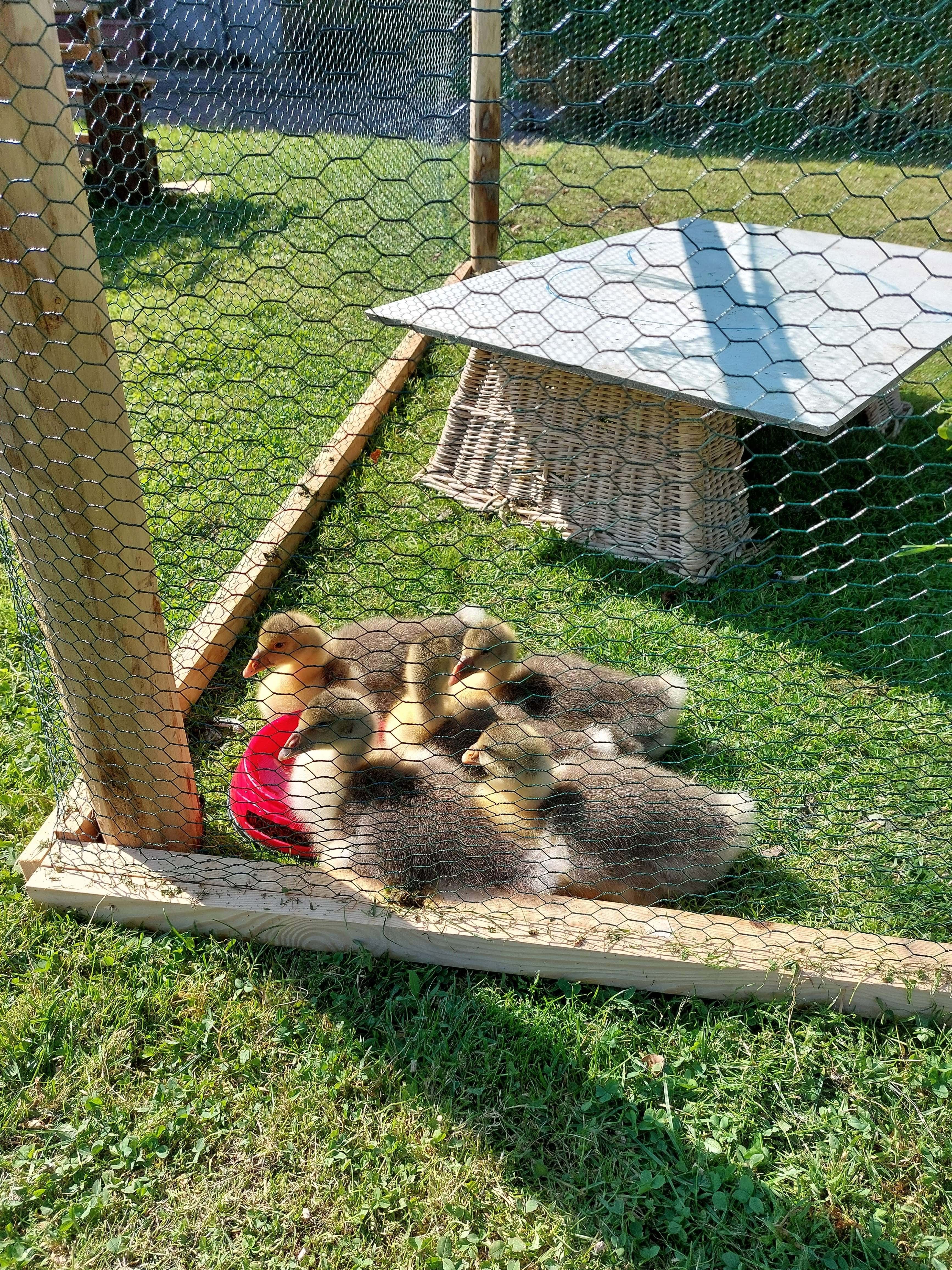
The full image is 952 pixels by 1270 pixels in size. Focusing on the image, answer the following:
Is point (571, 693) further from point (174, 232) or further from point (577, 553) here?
point (174, 232)

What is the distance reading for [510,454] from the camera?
375 cm

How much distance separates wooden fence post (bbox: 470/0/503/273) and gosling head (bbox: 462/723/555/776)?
2198 mm

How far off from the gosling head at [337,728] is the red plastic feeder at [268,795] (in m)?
0.10

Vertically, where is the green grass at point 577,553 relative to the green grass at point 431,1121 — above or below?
below

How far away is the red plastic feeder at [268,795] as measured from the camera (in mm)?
2436

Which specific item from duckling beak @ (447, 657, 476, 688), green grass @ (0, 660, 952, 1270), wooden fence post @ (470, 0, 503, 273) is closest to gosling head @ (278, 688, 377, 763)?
duckling beak @ (447, 657, 476, 688)

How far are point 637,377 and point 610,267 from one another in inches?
44.5

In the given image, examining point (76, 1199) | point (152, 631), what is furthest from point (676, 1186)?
point (152, 631)

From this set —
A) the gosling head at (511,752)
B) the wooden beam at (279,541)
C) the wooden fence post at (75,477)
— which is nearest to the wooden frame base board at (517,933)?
the wooden fence post at (75,477)

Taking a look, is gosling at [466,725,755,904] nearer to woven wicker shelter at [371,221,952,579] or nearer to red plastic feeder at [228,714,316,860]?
red plastic feeder at [228,714,316,860]

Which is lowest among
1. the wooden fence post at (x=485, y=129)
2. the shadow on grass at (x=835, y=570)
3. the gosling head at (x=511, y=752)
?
the shadow on grass at (x=835, y=570)

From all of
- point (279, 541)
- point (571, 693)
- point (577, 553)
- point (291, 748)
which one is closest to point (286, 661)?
point (291, 748)

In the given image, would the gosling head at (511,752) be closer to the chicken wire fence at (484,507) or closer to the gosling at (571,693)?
the chicken wire fence at (484,507)

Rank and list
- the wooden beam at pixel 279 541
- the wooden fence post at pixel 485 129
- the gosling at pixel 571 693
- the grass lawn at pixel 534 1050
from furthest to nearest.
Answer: the wooden fence post at pixel 485 129 → the wooden beam at pixel 279 541 → the gosling at pixel 571 693 → the grass lawn at pixel 534 1050
